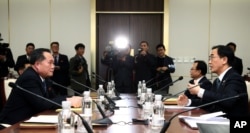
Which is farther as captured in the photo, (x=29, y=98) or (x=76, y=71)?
(x=76, y=71)

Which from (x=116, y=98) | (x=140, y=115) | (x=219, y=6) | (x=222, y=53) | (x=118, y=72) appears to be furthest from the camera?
(x=219, y=6)

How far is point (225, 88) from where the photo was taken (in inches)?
108

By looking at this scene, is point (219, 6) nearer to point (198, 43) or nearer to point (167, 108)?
point (198, 43)

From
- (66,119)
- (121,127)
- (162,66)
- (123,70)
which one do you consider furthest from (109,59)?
(66,119)

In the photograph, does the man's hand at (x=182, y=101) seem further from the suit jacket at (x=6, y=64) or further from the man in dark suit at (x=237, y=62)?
the man in dark suit at (x=237, y=62)

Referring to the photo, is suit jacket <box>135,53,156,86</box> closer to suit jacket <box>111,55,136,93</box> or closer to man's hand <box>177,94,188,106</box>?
suit jacket <box>111,55,136,93</box>

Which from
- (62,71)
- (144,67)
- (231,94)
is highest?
(231,94)

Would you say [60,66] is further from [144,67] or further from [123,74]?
[144,67]

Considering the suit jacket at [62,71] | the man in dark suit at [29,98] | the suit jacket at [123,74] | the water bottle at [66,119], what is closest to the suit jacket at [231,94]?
the man in dark suit at [29,98]

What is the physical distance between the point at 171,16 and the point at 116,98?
11.6 ft

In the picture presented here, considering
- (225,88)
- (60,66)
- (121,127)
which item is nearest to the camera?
(121,127)

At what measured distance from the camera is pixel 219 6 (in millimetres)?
6801

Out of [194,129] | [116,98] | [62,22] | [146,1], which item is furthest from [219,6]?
[194,129]

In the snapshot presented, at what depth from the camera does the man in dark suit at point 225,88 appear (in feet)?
8.76
